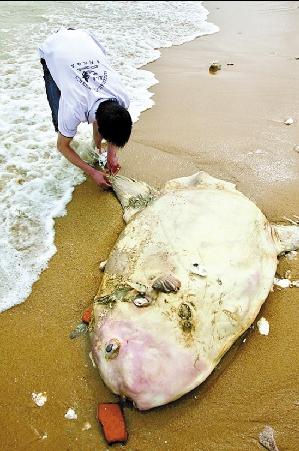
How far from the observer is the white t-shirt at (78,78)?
3072 millimetres

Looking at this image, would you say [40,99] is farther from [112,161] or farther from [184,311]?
[184,311]

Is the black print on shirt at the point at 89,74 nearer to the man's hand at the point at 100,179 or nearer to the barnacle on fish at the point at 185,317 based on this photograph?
the man's hand at the point at 100,179

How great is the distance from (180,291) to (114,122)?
124 centimetres

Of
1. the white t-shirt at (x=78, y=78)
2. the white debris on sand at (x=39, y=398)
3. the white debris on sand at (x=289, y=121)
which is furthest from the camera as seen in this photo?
the white debris on sand at (x=289, y=121)

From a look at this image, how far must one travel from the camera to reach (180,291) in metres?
2.22

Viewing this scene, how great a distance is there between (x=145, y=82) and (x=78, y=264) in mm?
3684

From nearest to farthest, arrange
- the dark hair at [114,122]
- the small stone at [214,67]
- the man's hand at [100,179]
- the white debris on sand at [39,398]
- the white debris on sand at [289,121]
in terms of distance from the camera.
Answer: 1. the white debris on sand at [39,398]
2. the dark hair at [114,122]
3. the man's hand at [100,179]
4. the white debris on sand at [289,121]
5. the small stone at [214,67]

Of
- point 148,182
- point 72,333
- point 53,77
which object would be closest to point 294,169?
point 148,182

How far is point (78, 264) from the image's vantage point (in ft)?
10.1

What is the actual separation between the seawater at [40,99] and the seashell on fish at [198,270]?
1.21 meters

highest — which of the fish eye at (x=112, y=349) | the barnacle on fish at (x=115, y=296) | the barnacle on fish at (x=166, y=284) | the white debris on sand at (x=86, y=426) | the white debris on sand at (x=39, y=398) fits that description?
the barnacle on fish at (x=166, y=284)

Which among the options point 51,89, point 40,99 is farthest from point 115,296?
point 40,99

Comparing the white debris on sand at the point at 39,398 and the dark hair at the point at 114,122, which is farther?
the dark hair at the point at 114,122

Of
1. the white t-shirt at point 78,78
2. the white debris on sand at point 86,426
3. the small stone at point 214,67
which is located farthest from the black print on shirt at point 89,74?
the small stone at point 214,67
